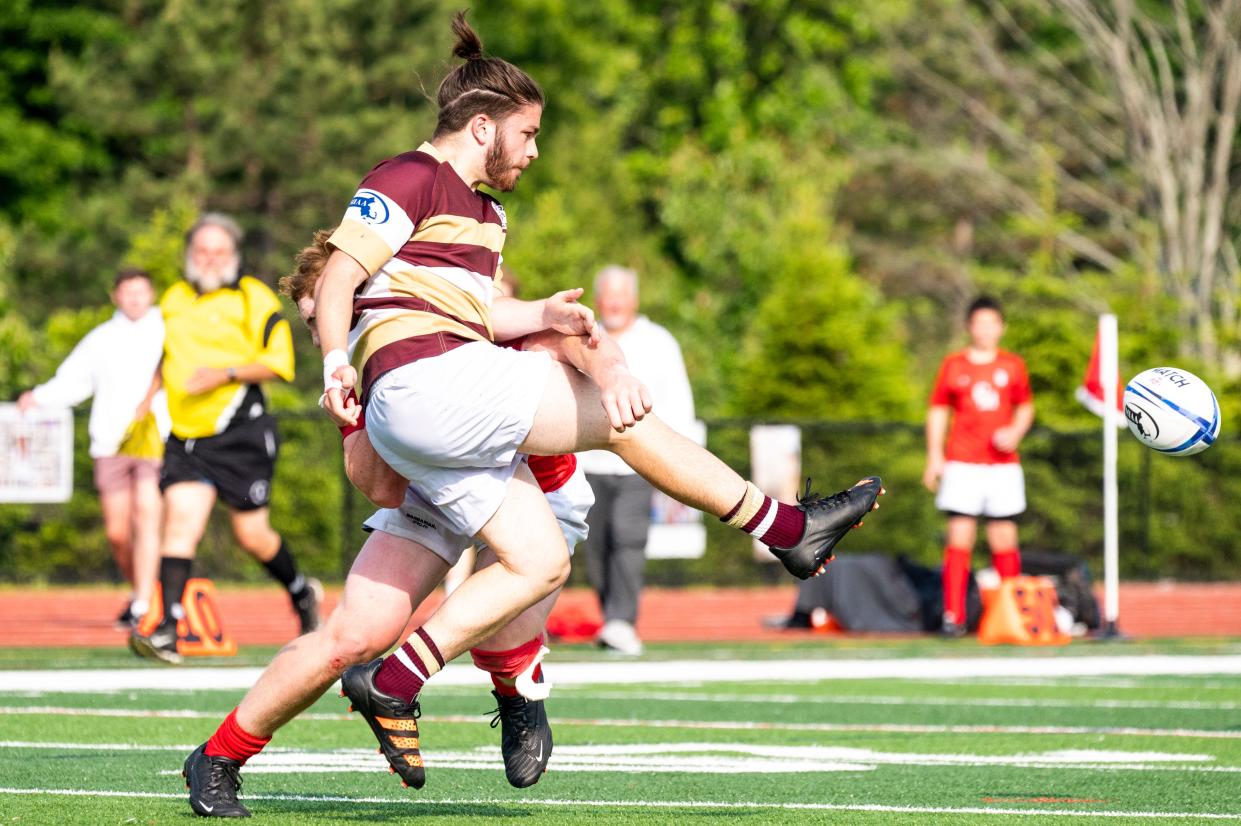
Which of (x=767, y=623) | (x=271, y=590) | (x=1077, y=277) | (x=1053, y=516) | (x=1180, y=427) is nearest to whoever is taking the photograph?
(x=1180, y=427)

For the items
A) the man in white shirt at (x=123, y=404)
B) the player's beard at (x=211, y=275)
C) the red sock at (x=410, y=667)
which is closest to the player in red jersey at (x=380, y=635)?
the red sock at (x=410, y=667)

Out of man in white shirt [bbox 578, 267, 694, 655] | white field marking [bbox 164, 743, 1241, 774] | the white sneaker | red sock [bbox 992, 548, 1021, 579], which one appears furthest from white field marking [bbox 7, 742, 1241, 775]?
red sock [bbox 992, 548, 1021, 579]

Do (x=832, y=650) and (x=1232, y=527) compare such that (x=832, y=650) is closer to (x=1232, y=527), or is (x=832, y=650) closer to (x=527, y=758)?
(x=527, y=758)

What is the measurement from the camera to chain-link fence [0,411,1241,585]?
22234 mm

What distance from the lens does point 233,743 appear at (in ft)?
17.1

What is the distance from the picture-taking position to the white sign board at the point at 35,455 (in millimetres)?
19594

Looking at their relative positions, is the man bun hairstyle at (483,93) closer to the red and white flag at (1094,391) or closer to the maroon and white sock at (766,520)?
the maroon and white sock at (766,520)

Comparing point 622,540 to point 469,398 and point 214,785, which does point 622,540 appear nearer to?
point 214,785

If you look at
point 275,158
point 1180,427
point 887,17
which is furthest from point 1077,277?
point 1180,427

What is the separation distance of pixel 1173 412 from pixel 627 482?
242 inches

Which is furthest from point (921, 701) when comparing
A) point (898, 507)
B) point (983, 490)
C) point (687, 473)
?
point (898, 507)

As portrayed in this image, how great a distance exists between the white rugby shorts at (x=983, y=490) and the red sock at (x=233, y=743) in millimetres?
9713

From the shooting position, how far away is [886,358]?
2767 centimetres

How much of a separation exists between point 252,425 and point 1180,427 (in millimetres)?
5734
